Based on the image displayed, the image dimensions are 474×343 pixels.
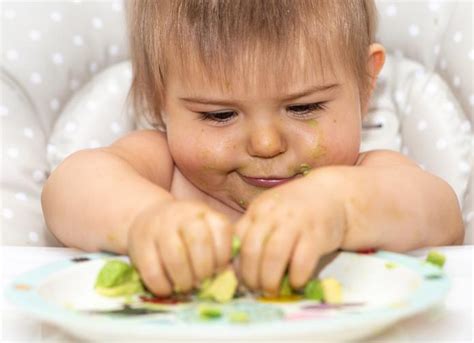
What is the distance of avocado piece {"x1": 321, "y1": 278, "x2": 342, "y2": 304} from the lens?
32.9 inches

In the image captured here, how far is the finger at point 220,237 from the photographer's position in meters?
0.80

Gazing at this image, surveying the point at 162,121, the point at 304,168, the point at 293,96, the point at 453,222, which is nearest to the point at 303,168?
the point at 304,168

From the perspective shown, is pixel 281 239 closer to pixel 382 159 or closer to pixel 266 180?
pixel 266 180

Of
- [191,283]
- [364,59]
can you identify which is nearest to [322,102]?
[364,59]

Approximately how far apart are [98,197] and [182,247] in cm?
28

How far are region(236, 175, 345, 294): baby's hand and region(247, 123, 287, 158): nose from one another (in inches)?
9.8

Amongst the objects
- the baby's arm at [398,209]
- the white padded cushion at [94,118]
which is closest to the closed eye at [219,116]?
the baby's arm at [398,209]

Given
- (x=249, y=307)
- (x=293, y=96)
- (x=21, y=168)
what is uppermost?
(x=293, y=96)

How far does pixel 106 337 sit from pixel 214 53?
535 millimetres

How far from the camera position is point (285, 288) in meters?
0.84

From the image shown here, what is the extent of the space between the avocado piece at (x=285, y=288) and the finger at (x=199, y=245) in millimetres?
77

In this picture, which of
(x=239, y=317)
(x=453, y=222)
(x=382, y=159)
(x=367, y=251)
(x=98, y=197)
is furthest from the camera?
(x=382, y=159)

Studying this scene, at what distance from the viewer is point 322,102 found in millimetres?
1182

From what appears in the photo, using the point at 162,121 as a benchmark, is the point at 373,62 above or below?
above
